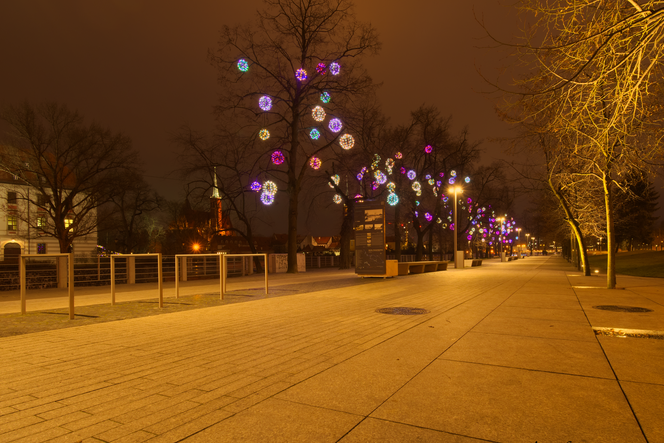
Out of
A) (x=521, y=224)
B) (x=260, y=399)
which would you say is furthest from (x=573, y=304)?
(x=521, y=224)

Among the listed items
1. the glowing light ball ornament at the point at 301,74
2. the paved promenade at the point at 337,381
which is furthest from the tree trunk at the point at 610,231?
the glowing light ball ornament at the point at 301,74

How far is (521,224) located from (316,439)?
4020 inches

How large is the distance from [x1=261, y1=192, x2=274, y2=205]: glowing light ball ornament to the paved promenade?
1558 centimetres

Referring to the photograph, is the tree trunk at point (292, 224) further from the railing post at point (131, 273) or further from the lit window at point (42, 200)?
the lit window at point (42, 200)

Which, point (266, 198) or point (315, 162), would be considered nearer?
point (266, 198)

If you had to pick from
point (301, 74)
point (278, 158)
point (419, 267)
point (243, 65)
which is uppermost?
point (243, 65)

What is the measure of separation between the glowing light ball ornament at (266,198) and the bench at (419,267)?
308 inches

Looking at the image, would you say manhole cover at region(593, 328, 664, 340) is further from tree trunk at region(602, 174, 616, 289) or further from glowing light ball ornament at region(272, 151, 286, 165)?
Answer: glowing light ball ornament at region(272, 151, 286, 165)

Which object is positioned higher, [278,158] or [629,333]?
[278,158]

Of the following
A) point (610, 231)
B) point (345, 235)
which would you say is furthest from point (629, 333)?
point (345, 235)

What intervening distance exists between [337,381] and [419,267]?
22.4 metres

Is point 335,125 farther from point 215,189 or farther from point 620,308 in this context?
point 620,308

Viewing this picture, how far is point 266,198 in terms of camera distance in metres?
23.4

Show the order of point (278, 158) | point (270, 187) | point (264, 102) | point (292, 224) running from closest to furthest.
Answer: point (264, 102)
point (270, 187)
point (278, 158)
point (292, 224)
